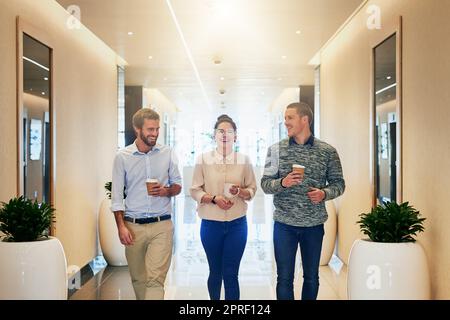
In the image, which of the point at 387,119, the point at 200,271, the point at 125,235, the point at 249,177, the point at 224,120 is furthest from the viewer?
the point at 200,271

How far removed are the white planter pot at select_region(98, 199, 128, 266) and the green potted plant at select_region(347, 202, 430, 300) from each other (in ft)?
6.39

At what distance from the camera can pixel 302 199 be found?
3.15 meters

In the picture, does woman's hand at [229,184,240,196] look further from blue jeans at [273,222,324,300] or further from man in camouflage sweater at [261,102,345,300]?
blue jeans at [273,222,324,300]

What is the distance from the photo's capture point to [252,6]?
4.37m

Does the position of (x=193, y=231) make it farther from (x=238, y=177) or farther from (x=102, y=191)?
(x=102, y=191)

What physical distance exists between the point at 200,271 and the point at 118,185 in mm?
1464

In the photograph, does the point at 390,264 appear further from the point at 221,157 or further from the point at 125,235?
the point at 125,235

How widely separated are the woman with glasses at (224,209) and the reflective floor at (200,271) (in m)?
0.26

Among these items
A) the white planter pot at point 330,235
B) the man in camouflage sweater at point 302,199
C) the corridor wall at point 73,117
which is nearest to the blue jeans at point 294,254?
the man in camouflage sweater at point 302,199

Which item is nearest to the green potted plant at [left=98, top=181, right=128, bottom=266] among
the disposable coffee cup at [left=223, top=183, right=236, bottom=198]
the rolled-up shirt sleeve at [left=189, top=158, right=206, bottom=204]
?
the rolled-up shirt sleeve at [left=189, top=158, right=206, bottom=204]

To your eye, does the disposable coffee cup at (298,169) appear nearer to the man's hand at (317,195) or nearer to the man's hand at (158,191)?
the man's hand at (317,195)

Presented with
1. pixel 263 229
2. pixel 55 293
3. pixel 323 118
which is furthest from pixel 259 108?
pixel 55 293

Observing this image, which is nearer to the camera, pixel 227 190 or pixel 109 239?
pixel 227 190

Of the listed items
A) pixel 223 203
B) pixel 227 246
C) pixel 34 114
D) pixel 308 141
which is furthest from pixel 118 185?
pixel 34 114
